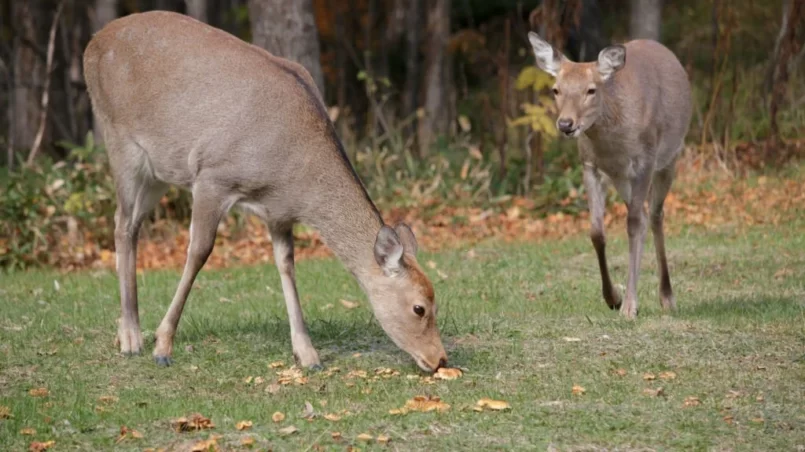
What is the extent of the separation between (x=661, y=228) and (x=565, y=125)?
161 centimetres

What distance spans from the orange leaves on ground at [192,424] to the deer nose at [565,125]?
3.62 m

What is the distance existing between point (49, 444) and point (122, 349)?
2098mm

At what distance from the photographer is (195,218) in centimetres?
766

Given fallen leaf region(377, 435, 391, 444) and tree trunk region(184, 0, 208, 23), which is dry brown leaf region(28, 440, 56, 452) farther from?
tree trunk region(184, 0, 208, 23)

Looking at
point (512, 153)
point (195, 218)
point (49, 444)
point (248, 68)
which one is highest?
point (248, 68)

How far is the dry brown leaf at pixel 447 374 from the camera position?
718 cm

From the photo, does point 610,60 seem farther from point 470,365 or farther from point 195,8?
point 195,8

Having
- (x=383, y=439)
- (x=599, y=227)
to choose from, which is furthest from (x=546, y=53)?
(x=383, y=439)

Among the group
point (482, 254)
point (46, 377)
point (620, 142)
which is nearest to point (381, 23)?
point (482, 254)

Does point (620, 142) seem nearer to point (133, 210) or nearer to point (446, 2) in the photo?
point (133, 210)

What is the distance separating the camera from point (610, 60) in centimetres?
919

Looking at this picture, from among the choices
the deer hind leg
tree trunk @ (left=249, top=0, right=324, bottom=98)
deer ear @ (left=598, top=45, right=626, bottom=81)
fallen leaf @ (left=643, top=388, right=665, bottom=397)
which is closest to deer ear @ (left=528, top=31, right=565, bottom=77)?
deer ear @ (left=598, top=45, right=626, bottom=81)

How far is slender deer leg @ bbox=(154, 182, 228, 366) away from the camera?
7.62 metres

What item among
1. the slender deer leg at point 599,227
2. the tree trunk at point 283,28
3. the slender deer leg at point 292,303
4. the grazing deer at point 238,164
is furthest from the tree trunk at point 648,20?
the slender deer leg at point 292,303
